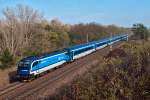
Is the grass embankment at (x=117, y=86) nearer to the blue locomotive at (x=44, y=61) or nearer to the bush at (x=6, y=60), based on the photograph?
the blue locomotive at (x=44, y=61)

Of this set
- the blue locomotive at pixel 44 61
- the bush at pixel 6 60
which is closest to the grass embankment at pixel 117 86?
the blue locomotive at pixel 44 61

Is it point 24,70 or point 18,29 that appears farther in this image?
point 18,29

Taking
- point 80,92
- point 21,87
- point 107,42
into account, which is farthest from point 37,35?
point 80,92

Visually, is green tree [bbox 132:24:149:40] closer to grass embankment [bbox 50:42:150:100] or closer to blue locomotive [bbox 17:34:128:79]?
blue locomotive [bbox 17:34:128:79]

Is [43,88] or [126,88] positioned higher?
[126,88]

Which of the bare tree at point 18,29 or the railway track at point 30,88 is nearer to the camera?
the railway track at point 30,88

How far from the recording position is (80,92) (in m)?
12.5

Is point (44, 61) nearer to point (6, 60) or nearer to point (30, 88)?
point (30, 88)

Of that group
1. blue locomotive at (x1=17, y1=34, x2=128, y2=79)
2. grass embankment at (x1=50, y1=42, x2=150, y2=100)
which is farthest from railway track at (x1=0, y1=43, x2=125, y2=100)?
grass embankment at (x1=50, y1=42, x2=150, y2=100)

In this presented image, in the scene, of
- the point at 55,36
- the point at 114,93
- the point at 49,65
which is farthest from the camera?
the point at 55,36

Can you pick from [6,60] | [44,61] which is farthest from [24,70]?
[6,60]

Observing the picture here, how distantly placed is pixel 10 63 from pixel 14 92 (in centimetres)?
1322

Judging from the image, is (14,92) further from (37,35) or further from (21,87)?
(37,35)

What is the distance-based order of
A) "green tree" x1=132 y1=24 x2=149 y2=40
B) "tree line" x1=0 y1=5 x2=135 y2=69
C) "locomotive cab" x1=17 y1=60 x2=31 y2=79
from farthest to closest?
1. "green tree" x1=132 y1=24 x2=149 y2=40
2. "tree line" x1=0 y1=5 x2=135 y2=69
3. "locomotive cab" x1=17 y1=60 x2=31 y2=79
